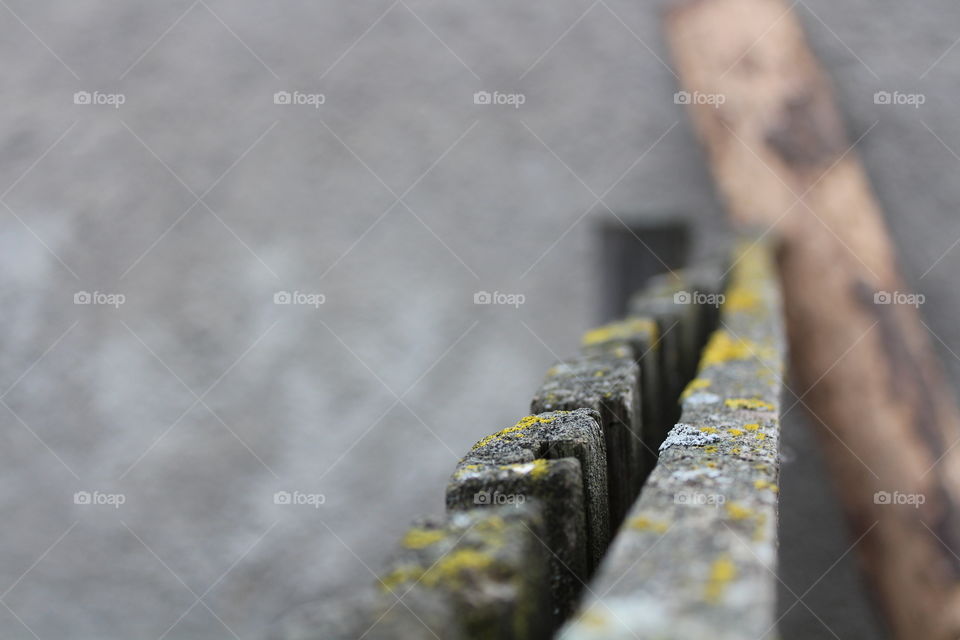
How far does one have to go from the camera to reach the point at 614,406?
4.13ft

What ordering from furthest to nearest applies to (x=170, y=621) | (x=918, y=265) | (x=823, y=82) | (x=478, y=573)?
(x=170, y=621) < (x=918, y=265) < (x=823, y=82) < (x=478, y=573)

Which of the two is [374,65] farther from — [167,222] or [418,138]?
[167,222]

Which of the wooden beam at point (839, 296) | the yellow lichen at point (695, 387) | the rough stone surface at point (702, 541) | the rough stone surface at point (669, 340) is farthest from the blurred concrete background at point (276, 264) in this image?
the rough stone surface at point (702, 541)

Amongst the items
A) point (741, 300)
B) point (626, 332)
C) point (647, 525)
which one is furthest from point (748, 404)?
point (741, 300)

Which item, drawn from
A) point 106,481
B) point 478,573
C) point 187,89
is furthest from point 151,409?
point 478,573

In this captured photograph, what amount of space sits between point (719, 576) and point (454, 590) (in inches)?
8.7

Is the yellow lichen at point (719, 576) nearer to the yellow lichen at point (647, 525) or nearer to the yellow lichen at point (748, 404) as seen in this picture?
the yellow lichen at point (647, 525)

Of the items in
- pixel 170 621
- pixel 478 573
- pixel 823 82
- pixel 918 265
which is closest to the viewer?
pixel 478 573

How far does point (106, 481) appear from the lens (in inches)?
144

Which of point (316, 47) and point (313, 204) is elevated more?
point (316, 47)

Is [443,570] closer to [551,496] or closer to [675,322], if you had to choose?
[551,496]

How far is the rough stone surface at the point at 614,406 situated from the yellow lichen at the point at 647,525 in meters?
0.35

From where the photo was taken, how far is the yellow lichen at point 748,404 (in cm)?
128

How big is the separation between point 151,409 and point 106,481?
36cm
